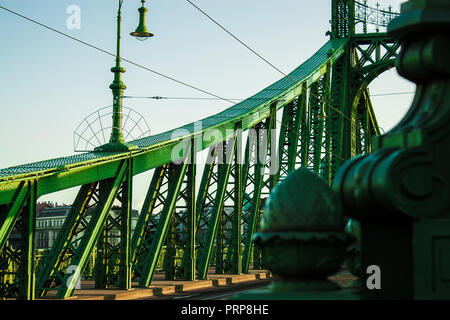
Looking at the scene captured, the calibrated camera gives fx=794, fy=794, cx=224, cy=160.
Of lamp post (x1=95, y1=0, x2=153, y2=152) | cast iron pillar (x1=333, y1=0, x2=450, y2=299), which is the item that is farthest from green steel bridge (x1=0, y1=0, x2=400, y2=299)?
cast iron pillar (x1=333, y1=0, x2=450, y2=299)

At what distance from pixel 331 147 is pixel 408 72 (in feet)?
133

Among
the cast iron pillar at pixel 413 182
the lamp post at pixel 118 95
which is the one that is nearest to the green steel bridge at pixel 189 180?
the lamp post at pixel 118 95

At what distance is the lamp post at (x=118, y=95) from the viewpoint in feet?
64.8

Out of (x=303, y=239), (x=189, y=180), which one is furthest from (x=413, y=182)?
(x=189, y=180)

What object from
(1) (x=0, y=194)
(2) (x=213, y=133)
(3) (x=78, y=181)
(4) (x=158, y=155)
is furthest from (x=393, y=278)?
(2) (x=213, y=133)

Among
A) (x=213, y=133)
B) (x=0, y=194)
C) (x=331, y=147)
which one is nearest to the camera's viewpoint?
(x=0, y=194)

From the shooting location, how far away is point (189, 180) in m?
26.5

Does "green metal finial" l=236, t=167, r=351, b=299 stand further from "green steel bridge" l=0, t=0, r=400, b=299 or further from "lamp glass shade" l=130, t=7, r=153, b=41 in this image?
"lamp glass shade" l=130, t=7, r=153, b=41

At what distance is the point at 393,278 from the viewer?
4539 mm

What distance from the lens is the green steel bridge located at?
1838 centimetres

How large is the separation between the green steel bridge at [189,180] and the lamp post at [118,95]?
216 mm

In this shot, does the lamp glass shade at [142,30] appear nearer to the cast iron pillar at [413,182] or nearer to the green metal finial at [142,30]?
the green metal finial at [142,30]
